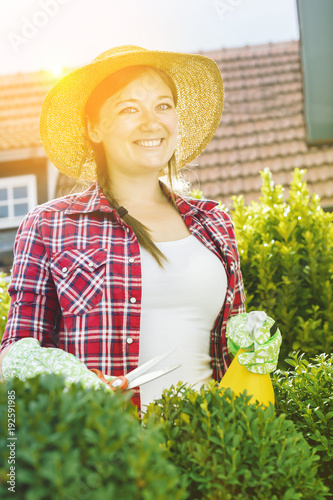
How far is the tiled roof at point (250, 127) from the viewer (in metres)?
6.18

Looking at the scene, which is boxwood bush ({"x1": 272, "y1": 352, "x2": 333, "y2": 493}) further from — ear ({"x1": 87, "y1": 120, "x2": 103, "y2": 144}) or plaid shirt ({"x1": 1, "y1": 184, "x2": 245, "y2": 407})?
ear ({"x1": 87, "y1": 120, "x2": 103, "y2": 144})

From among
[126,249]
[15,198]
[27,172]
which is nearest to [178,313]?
[126,249]

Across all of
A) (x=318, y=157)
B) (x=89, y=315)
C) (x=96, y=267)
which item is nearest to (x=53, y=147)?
(x=96, y=267)

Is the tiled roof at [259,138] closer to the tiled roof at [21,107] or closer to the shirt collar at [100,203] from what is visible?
the tiled roof at [21,107]

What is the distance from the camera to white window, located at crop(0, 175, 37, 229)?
6.59 meters

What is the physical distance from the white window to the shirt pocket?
15.8 ft

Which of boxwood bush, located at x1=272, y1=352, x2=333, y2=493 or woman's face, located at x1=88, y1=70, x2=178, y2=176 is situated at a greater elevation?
woman's face, located at x1=88, y1=70, x2=178, y2=176

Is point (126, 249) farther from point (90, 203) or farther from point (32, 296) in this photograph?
point (32, 296)

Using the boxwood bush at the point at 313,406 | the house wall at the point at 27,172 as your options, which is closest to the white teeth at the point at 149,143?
the boxwood bush at the point at 313,406

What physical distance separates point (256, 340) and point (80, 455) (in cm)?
95

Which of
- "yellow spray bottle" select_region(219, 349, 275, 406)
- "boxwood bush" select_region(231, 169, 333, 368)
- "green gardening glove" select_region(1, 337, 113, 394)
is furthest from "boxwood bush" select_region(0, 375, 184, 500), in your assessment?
"boxwood bush" select_region(231, 169, 333, 368)

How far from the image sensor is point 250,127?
6.69 m

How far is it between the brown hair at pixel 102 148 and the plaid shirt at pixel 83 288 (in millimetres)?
33

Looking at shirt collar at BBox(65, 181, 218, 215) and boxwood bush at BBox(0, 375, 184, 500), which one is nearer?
boxwood bush at BBox(0, 375, 184, 500)
